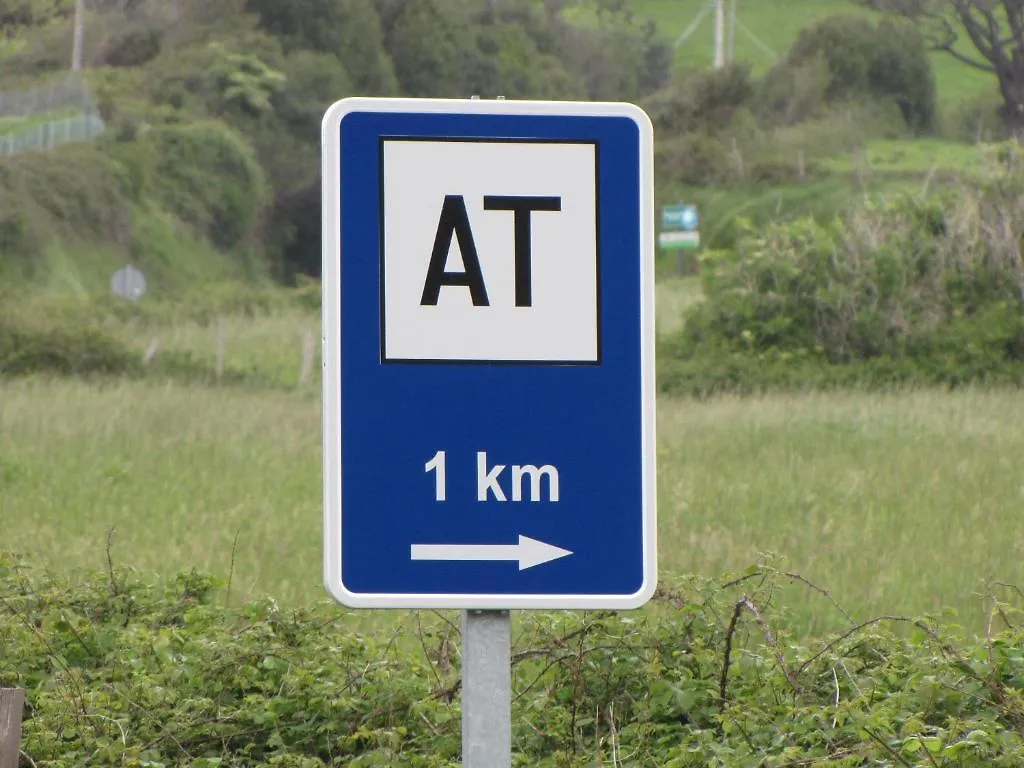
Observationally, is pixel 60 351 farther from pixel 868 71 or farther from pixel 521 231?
pixel 868 71

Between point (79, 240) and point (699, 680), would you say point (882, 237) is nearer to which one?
point (699, 680)

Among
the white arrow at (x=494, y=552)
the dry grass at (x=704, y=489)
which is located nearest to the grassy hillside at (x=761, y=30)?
the dry grass at (x=704, y=489)

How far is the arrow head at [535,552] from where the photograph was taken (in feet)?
7.21

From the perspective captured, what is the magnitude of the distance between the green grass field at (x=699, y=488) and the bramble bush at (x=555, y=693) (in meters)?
1.76

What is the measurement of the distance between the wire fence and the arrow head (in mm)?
40055

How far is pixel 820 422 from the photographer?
16.5 m

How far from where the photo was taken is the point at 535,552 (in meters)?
2.20

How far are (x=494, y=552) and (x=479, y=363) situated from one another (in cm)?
24

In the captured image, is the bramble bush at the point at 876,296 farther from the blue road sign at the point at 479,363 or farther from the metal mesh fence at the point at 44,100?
the metal mesh fence at the point at 44,100

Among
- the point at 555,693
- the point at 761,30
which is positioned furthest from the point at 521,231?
the point at 761,30

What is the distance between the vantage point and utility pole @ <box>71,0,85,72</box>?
49.4 metres

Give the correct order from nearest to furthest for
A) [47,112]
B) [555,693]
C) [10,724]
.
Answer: [10,724] < [555,693] < [47,112]

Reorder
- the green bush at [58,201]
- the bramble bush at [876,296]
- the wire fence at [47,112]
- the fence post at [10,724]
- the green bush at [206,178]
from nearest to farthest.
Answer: the fence post at [10,724] < the bramble bush at [876,296] < the green bush at [58,201] < the wire fence at [47,112] < the green bush at [206,178]

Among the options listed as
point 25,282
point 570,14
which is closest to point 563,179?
point 25,282
